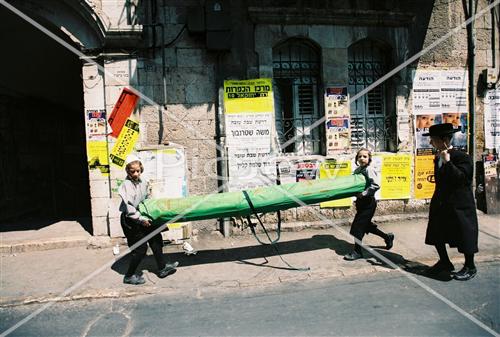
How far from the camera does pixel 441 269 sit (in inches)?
191

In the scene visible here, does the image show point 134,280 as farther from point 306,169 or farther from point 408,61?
point 408,61

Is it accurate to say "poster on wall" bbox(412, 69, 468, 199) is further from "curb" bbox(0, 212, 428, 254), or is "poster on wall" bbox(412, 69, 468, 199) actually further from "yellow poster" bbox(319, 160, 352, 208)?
"curb" bbox(0, 212, 428, 254)

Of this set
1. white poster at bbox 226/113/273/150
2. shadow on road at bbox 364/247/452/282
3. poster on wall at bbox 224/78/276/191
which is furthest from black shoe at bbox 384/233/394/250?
white poster at bbox 226/113/273/150

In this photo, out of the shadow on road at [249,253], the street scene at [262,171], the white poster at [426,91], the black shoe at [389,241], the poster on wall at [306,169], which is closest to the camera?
the street scene at [262,171]

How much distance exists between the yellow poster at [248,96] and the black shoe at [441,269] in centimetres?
366

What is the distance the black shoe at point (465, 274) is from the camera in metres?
4.61

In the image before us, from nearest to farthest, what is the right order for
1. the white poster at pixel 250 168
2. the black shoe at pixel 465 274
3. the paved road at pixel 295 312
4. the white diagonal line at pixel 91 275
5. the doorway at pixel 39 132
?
1. the paved road at pixel 295 312
2. the white diagonal line at pixel 91 275
3. the black shoe at pixel 465 274
4. the white poster at pixel 250 168
5. the doorway at pixel 39 132

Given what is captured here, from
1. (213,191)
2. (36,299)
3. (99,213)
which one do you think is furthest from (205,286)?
(99,213)

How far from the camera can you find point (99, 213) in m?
6.63

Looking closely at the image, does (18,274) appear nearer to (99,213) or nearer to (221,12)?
(99,213)

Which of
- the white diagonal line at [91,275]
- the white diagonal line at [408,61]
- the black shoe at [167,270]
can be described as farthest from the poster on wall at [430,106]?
the black shoe at [167,270]

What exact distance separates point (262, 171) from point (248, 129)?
803 mm

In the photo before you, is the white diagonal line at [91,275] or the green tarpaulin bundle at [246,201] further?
the green tarpaulin bundle at [246,201]

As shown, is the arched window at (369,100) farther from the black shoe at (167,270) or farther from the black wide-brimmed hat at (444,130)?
the black shoe at (167,270)
